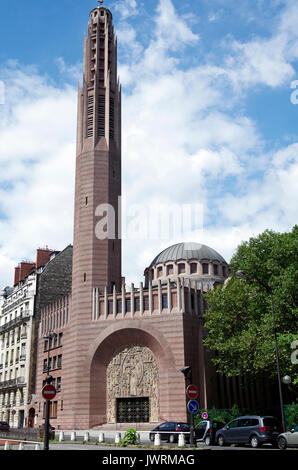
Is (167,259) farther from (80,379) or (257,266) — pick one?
(257,266)

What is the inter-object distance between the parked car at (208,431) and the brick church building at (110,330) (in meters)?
11.5

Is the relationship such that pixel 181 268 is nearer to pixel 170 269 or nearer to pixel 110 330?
pixel 170 269

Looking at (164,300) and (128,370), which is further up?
(164,300)

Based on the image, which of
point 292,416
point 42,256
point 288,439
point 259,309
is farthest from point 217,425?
point 42,256

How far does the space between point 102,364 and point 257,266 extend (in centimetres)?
1820

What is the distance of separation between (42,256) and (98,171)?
20.5 meters

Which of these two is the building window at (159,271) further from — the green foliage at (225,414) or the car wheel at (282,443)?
the car wheel at (282,443)

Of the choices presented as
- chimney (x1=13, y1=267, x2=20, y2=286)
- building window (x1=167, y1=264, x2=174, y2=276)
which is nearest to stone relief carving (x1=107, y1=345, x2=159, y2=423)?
building window (x1=167, y1=264, x2=174, y2=276)

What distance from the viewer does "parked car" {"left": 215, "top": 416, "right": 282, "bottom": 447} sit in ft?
75.6

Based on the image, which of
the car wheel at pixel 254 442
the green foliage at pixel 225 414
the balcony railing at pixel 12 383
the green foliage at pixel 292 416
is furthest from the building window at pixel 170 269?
the car wheel at pixel 254 442

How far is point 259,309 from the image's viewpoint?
35.7m

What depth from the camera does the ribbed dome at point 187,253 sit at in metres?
59.2

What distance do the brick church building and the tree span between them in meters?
5.88

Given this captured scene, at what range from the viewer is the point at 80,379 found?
145ft
